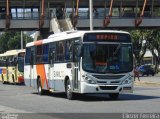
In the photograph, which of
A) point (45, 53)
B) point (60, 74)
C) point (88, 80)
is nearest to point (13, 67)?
point (45, 53)

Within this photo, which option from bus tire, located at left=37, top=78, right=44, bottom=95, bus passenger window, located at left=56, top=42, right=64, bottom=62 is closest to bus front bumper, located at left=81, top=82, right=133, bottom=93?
bus passenger window, located at left=56, top=42, right=64, bottom=62

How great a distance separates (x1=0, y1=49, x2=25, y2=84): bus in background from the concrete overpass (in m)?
16.4

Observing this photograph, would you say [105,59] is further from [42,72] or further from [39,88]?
[39,88]

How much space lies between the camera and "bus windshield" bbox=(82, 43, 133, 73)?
78.7 feet

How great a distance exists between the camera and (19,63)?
47.7 m

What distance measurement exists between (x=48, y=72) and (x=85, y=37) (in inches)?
213

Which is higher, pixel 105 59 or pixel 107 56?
pixel 107 56

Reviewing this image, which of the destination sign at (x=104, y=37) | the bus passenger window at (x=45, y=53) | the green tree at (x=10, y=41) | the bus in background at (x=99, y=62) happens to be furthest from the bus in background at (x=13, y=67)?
the green tree at (x=10, y=41)

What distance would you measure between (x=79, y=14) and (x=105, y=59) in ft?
161

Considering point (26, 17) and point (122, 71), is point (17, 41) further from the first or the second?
point (122, 71)

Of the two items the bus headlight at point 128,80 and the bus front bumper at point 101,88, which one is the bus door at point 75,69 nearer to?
the bus front bumper at point 101,88

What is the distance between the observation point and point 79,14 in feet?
239

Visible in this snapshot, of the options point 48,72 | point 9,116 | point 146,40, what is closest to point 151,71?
point 146,40

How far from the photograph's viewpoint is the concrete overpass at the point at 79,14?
70938 mm
